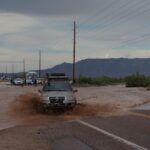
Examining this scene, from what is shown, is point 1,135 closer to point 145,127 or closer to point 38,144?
point 38,144

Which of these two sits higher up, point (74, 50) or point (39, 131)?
point (74, 50)

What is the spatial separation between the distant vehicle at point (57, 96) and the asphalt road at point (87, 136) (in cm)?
645

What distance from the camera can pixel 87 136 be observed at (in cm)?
1966

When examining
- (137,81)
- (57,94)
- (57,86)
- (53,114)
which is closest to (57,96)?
(57,94)

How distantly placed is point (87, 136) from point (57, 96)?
1285 cm

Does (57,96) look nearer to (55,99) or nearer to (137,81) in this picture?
(55,99)

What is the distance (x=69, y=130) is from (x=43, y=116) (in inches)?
373

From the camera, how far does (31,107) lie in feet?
124

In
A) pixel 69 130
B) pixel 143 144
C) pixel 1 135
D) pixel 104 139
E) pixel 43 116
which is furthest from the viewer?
pixel 43 116

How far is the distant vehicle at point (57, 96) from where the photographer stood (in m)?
32.3

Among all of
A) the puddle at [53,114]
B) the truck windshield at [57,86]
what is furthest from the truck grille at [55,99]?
the truck windshield at [57,86]

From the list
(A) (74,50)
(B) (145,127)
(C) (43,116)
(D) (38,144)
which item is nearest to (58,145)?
(D) (38,144)

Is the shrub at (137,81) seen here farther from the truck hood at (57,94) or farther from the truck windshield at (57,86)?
the truck hood at (57,94)

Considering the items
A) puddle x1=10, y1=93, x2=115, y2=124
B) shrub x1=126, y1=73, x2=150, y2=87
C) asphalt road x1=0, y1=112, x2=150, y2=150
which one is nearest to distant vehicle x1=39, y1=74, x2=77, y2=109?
puddle x1=10, y1=93, x2=115, y2=124
